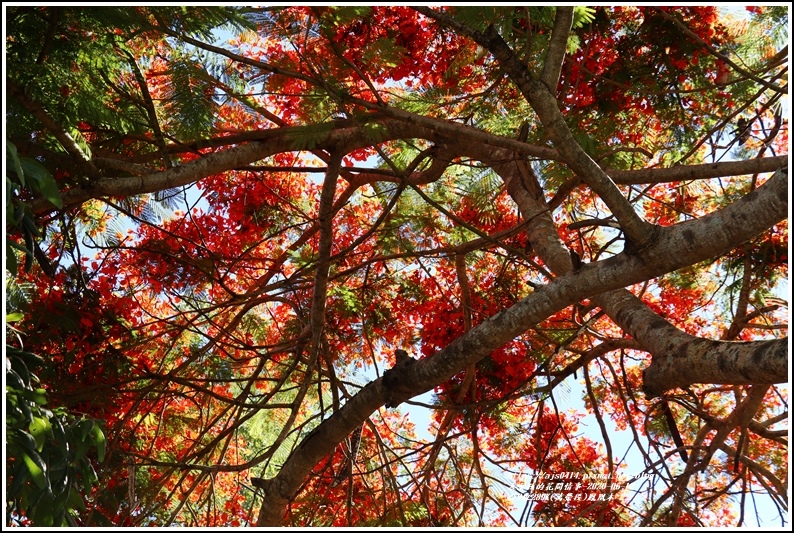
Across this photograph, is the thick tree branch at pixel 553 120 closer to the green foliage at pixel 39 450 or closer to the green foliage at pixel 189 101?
the green foliage at pixel 189 101

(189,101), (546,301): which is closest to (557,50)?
(546,301)

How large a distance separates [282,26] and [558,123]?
0.89 meters

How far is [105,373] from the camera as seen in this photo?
3.17 m

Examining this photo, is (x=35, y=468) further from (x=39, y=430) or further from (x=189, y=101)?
(x=189, y=101)

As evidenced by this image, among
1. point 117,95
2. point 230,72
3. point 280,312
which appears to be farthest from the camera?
point 280,312

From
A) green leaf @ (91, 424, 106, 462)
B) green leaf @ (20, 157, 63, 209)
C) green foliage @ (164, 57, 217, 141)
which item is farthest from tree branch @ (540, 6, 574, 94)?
green leaf @ (91, 424, 106, 462)

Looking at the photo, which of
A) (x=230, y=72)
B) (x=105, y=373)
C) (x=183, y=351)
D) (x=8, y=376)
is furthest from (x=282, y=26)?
(x=183, y=351)

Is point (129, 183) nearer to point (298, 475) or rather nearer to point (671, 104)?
point (298, 475)

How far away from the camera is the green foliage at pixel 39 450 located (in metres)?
1.39

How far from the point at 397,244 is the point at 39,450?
2.42m

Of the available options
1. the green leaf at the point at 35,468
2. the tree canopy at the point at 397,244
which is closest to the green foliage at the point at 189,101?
the tree canopy at the point at 397,244

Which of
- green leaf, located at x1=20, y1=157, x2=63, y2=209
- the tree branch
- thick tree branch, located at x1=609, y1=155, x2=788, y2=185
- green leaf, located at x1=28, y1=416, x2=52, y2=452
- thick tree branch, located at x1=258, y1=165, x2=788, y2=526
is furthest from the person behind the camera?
thick tree branch, located at x1=609, y1=155, x2=788, y2=185

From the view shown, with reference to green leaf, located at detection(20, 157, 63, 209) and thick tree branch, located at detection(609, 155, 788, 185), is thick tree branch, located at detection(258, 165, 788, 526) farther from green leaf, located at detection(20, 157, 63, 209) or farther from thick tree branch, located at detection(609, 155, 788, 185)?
green leaf, located at detection(20, 157, 63, 209)

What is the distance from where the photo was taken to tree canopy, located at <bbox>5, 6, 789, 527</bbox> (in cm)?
182
